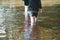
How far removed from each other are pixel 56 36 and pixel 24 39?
1.95ft

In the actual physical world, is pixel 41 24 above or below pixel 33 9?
below

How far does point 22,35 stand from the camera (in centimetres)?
396

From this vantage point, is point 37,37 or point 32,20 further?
point 32,20

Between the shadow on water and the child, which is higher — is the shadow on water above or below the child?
below

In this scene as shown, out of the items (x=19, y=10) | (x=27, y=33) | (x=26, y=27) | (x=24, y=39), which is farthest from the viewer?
(x=19, y=10)

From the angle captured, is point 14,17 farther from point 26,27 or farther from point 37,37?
point 37,37

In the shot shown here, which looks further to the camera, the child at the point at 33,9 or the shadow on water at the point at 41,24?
the child at the point at 33,9

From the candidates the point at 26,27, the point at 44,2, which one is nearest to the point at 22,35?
the point at 26,27

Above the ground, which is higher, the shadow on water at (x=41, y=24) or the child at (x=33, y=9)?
the child at (x=33, y=9)

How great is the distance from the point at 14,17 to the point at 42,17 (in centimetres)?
65

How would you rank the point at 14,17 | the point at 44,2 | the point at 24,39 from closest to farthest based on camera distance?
the point at 24,39 < the point at 14,17 < the point at 44,2

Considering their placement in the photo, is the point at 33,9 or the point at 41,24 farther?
A: the point at 41,24

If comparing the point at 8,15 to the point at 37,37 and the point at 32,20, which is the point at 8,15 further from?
the point at 37,37

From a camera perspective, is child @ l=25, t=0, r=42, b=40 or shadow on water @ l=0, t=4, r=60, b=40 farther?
child @ l=25, t=0, r=42, b=40
